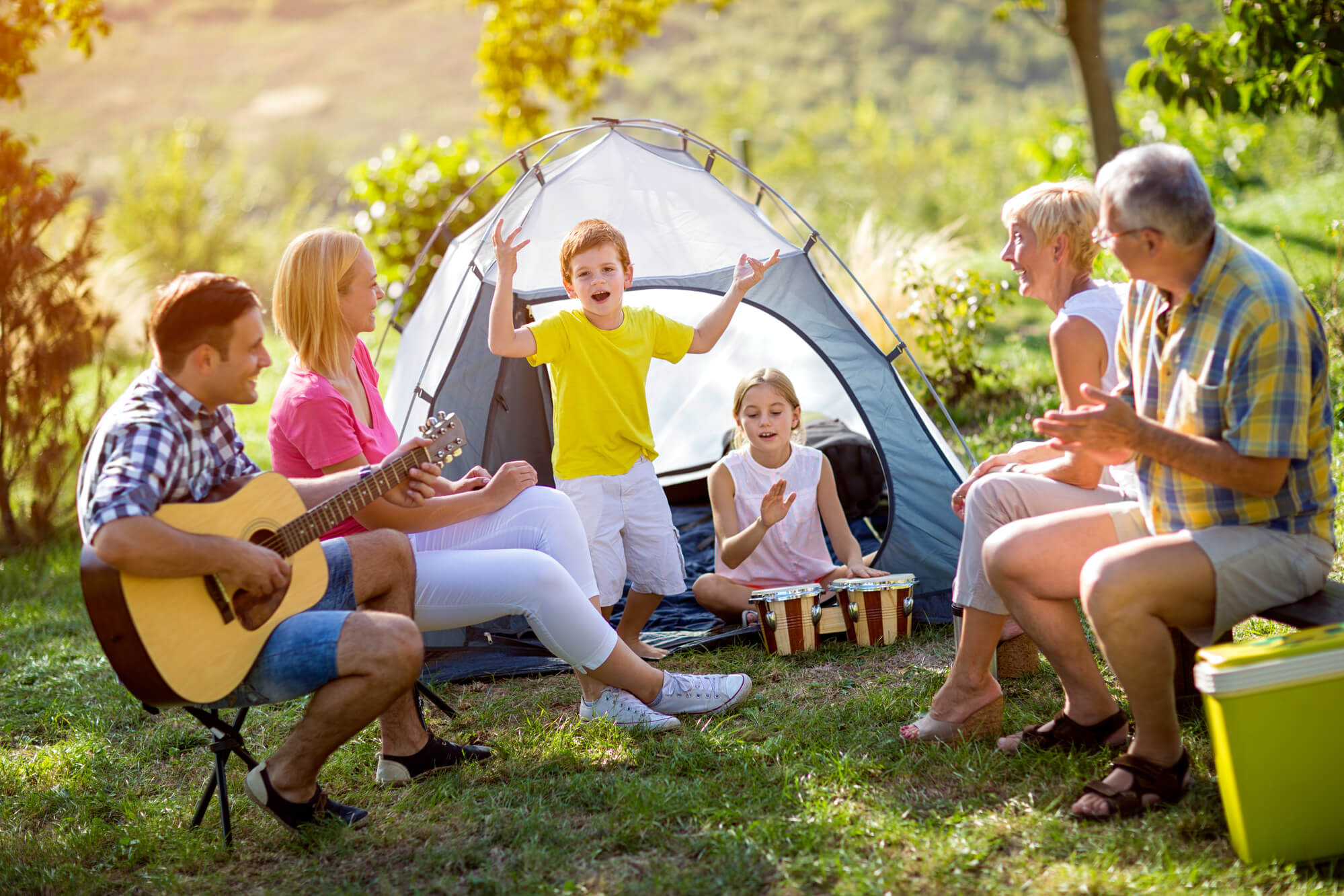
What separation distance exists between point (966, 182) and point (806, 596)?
17.4 metres

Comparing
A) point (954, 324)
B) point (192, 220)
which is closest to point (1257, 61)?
point (954, 324)

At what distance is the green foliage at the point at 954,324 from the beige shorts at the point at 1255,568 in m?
3.64

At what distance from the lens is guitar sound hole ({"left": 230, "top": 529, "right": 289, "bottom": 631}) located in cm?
230

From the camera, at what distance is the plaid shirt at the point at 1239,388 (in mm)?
2031

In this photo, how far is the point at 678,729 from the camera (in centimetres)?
292

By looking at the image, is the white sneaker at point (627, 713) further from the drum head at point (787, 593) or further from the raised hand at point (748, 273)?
the raised hand at point (748, 273)

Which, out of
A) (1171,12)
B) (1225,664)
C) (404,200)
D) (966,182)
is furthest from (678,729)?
(1171,12)

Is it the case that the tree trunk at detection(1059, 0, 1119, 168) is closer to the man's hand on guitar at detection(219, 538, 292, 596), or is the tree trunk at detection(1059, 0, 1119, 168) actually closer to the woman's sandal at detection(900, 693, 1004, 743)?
the woman's sandal at detection(900, 693, 1004, 743)

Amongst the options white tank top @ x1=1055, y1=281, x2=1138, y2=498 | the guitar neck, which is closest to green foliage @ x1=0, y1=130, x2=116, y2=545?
the guitar neck

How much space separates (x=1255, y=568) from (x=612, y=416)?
196cm

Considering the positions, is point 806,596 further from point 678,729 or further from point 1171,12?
point 1171,12

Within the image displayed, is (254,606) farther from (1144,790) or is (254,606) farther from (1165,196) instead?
(1165,196)

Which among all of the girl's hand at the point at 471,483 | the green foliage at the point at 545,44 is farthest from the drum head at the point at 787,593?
the green foliage at the point at 545,44

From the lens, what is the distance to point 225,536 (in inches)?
89.5
